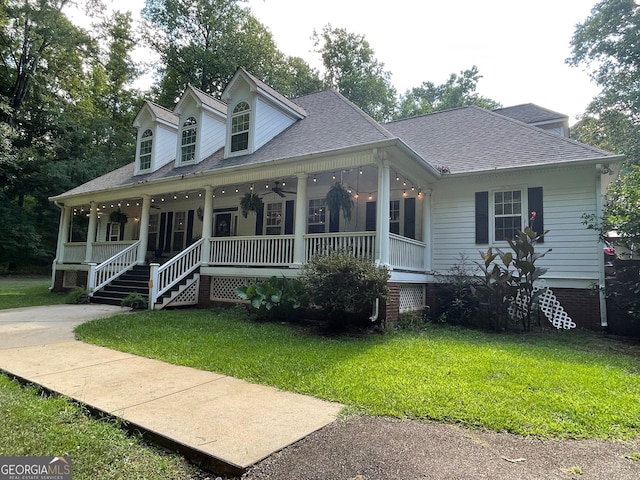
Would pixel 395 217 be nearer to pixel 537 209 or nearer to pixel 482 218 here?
pixel 482 218

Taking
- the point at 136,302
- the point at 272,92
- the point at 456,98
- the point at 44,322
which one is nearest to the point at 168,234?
the point at 136,302

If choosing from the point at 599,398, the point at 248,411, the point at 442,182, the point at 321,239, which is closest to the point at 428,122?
the point at 442,182

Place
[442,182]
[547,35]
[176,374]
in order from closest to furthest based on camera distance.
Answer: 1. [176,374]
2. [442,182]
3. [547,35]

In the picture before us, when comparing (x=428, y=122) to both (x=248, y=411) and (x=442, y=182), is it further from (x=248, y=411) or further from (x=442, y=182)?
(x=248, y=411)

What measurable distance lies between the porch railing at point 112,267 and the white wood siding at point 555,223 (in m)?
9.96

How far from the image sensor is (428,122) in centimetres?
1395

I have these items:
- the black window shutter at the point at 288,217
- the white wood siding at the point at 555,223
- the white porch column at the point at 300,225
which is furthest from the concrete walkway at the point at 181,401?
the white wood siding at the point at 555,223

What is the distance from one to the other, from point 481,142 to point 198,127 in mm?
9264

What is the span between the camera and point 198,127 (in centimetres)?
1300

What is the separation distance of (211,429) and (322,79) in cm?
3322

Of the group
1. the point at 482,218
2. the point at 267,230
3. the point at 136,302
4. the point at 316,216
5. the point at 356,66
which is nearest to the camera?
the point at 136,302

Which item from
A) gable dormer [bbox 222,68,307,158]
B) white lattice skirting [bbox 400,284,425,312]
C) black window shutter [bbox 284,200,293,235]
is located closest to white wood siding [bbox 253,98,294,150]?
gable dormer [bbox 222,68,307,158]

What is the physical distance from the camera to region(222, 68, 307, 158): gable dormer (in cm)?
1162

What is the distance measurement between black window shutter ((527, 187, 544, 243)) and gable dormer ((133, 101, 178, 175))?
41.1 ft
